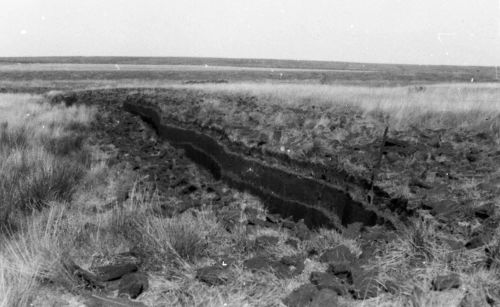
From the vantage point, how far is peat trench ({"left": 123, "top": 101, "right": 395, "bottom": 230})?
6086 mm

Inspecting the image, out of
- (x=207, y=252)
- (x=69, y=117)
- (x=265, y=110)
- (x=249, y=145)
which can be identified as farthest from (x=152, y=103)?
(x=207, y=252)

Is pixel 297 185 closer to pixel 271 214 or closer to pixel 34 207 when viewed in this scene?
pixel 271 214

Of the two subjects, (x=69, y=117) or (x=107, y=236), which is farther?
(x=69, y=117)

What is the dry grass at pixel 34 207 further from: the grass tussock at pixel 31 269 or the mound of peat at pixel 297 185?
the mound of peat at pixel 297 185

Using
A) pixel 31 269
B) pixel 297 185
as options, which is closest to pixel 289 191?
pixel 297 185

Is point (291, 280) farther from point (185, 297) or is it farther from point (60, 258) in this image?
point (60, 258)

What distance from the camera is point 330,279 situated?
3.60 metres

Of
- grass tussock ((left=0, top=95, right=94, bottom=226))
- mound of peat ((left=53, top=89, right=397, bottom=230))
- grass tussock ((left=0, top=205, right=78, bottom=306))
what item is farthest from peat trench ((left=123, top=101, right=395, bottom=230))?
grass tussock ((left=0, top=205, right=78, bottom=306))

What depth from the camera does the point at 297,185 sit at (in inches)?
293

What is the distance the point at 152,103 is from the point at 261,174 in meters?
11.4

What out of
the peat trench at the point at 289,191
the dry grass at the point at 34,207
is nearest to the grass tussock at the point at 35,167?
the dry grass at the point at 34,207

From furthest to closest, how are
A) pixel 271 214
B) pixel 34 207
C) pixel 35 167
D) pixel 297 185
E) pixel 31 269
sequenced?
pixel 35 167
pixel 297 185
pixel 271 214
pixel 34 207
pixel 31 269

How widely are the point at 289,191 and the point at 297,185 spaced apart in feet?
0.53

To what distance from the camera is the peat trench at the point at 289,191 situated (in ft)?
20.0
